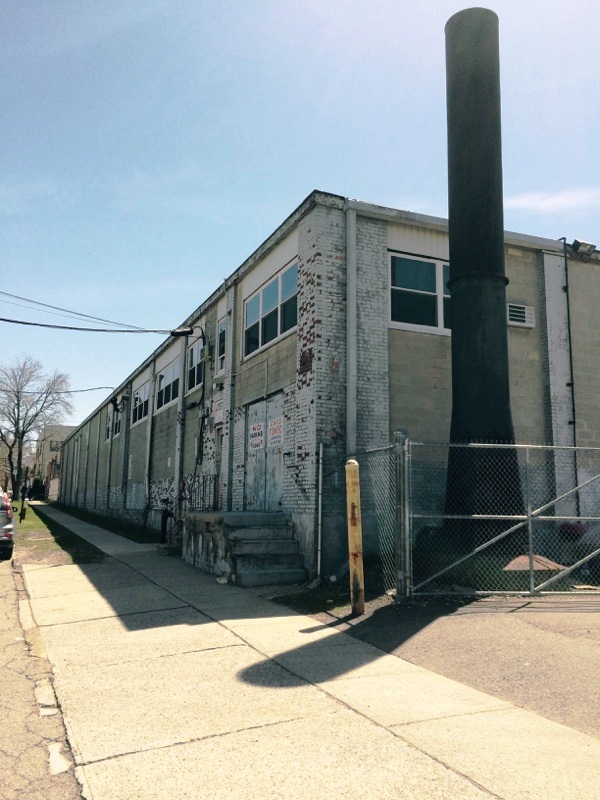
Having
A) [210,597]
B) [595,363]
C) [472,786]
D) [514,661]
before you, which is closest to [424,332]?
[595,363]

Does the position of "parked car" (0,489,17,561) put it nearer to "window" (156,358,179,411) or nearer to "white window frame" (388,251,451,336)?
"window" (156,358,179,411)

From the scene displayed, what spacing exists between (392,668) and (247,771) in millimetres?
2437

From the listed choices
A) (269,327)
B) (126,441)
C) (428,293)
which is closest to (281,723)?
(428,293)

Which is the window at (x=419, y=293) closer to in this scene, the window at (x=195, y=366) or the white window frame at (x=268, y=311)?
the white window frame at (x=268, y=311)

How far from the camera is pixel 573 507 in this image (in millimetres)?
13203

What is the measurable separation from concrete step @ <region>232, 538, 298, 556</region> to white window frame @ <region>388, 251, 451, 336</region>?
14.8ft

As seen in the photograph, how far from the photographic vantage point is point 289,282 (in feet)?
44.4

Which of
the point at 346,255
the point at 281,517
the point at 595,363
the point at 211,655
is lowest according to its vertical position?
the point at 211,655

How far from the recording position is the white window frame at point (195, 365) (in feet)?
63.0

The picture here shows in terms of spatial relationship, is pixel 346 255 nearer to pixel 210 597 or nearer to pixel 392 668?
pixel 210 597

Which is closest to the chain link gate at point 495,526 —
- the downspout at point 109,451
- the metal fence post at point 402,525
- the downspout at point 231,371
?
the metal fence post at point 402,525

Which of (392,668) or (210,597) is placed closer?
(392,668)

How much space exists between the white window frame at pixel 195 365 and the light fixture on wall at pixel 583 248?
10.00 m

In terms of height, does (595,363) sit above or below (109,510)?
above
